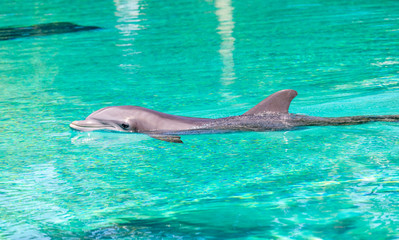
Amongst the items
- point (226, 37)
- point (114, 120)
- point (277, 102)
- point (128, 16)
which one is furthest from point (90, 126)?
point (128, 16)

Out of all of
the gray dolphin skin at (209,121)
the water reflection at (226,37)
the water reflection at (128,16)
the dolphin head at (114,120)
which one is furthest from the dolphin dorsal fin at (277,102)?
the water reflection at (128,16)

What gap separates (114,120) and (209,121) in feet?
3.46

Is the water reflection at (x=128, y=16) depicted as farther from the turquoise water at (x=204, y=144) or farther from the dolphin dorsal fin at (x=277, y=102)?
the dolphin dorsal fin at (x=277, y=102)

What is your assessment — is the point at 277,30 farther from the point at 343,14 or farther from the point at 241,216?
the point at 241,216

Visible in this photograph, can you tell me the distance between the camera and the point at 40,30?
59.6 ft

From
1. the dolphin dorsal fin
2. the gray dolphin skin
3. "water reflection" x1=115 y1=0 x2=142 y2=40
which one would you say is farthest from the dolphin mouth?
"water reflection" x1=115 y1=0 x2=142 y2=40

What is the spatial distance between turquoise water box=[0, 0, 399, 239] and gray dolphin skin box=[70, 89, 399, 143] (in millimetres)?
103

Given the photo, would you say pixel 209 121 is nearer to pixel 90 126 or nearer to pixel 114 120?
pixel 114 120

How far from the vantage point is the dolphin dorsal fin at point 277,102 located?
605 centimetres

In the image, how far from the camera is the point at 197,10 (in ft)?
70.5

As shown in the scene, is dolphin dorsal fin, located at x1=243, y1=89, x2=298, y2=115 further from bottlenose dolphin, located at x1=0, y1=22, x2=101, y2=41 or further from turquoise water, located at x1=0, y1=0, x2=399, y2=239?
bottlenose dolphin, located at x1=0, y1=22, x2=101, y2=41

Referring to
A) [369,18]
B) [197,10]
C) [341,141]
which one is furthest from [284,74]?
[197,10]

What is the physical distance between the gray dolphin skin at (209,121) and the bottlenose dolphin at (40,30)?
1139 cm

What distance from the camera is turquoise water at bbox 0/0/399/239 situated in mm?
3980
